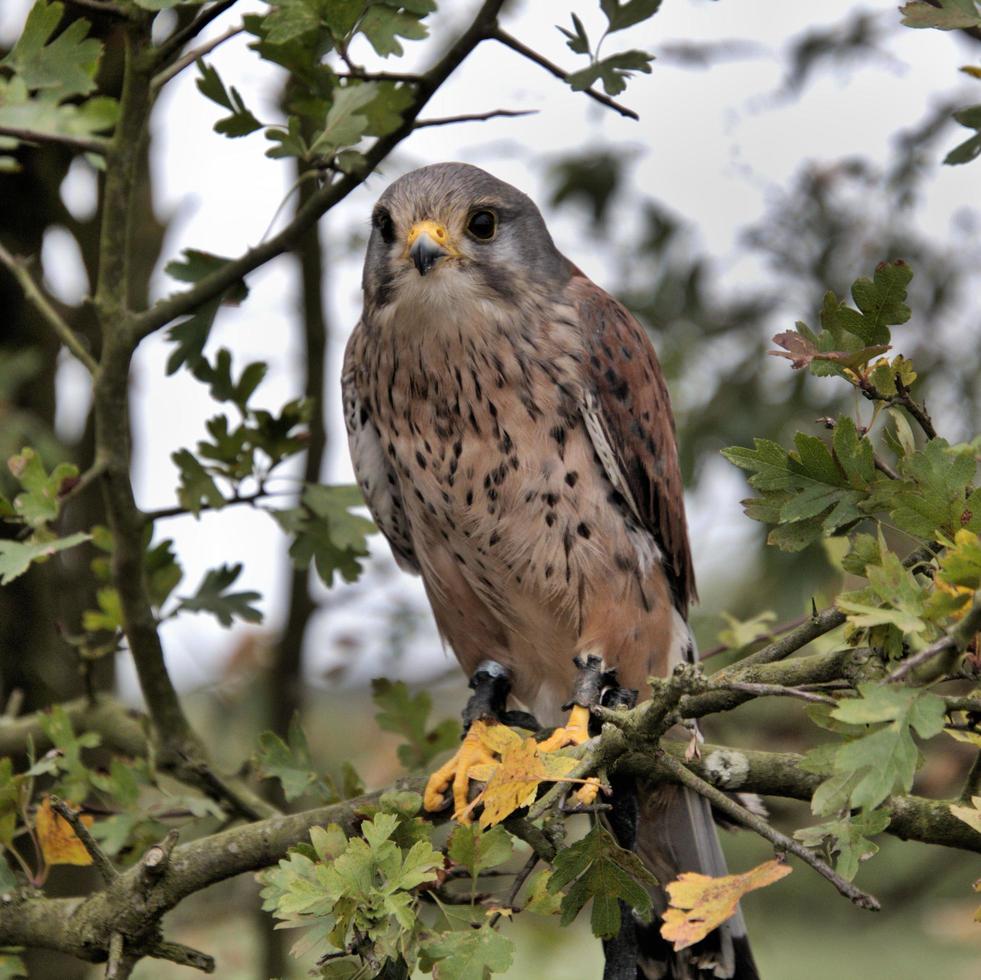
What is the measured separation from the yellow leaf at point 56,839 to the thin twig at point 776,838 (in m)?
1.17

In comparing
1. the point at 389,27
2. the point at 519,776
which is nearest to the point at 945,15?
the point at 389,27

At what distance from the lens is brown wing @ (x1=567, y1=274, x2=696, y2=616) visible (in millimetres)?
3076

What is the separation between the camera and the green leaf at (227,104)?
7.88 feet

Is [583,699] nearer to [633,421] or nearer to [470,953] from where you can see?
[633,421]

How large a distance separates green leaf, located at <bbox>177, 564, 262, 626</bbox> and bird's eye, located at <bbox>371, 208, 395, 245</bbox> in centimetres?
87

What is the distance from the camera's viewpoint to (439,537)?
3189 millimetres

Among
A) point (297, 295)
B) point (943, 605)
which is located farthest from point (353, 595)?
point (943, 605)

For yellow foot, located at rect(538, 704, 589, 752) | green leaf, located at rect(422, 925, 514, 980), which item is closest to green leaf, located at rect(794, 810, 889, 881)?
green leaf, located at rect(422, 925, 514, 980)

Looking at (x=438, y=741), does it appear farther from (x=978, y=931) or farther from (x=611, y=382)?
(x=978, y=931)

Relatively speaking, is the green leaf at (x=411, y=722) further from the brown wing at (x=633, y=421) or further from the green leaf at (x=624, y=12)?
the green leaf at (x=624, y=12)

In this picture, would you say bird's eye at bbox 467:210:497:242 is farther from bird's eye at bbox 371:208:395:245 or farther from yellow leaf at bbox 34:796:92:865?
yellow leaf at bbox 34:796:92:865

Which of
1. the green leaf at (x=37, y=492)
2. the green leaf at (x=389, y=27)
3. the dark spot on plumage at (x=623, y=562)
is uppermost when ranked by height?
the green leaf at (x=389, y=27)

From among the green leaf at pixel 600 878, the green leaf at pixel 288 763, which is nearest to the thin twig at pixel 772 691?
the green leaf at pixel 600 878

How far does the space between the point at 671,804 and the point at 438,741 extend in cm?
62
